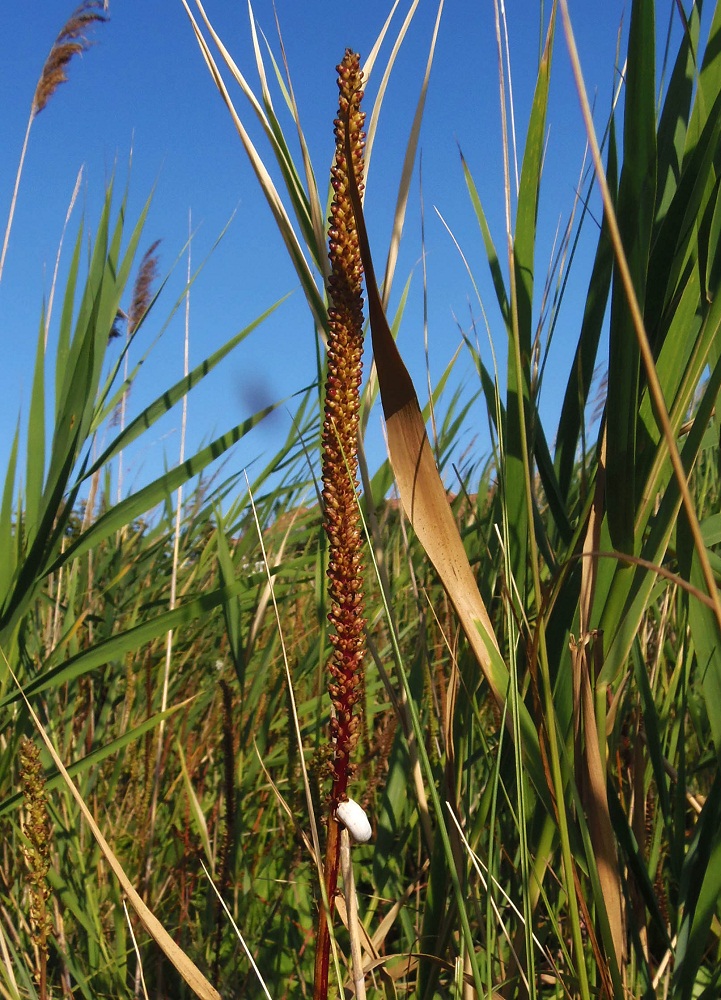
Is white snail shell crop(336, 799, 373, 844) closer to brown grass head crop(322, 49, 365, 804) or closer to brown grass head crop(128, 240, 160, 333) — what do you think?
brown grass head crop(322, 49, 365, 804)

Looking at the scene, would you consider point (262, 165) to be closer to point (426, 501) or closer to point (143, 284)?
point (426, 501)

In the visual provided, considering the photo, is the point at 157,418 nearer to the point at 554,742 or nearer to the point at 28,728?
the point at 28,728

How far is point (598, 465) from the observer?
621 mm

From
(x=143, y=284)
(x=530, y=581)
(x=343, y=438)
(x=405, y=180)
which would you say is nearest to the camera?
(x=343, y=438)

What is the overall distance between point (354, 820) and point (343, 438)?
0.24 meters

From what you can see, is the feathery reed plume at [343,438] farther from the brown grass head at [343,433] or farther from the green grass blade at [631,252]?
the green grass blade at [631,252]

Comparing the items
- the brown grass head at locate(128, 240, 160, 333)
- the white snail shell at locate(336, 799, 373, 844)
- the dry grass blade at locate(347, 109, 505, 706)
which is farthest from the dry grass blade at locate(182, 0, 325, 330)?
the brown grass head at locate(128, 240, 160, 333)

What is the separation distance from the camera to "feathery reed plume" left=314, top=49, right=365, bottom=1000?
19.8 inches

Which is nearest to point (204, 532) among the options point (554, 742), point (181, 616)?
point (181, 616)

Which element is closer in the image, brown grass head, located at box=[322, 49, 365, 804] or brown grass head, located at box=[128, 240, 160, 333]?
brown grass head, located at box=[322, 49, 365, 804]

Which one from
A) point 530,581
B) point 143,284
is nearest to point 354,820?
point 530,581

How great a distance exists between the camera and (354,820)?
522 mm

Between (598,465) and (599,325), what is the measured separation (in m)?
0.16

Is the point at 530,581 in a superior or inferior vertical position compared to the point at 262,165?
inferior
